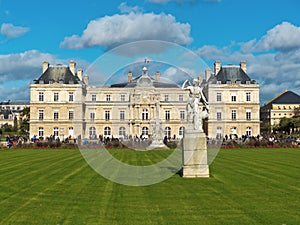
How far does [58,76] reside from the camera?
68625 millimetres

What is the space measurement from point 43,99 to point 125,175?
55598 mm

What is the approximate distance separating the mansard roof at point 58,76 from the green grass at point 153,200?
180 feet

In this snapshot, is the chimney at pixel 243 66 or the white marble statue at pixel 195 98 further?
the chimney at pixel 243 66

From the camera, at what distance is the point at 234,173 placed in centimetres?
1516

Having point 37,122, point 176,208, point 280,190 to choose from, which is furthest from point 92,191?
point 37,122

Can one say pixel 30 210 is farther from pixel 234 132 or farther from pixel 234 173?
pixel 234 132

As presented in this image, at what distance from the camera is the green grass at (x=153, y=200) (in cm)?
820

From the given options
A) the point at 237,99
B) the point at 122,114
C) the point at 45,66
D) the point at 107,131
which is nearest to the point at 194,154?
the point at 107,131

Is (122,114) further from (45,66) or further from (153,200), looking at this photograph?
(153,200)

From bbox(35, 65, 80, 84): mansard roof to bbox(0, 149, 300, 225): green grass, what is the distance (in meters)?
54.9

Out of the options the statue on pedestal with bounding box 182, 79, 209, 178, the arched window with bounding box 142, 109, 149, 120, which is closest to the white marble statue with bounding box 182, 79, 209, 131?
the statue on pedestal with bounding box 182, 79, 209, 178

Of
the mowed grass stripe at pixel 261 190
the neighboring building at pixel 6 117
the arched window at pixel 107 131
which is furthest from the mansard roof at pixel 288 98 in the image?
the mowed grass stripe at pixel 261 190

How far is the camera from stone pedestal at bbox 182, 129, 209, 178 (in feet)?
45.0

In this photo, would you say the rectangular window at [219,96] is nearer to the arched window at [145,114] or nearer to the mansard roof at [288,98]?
the arched window at [145,114]
